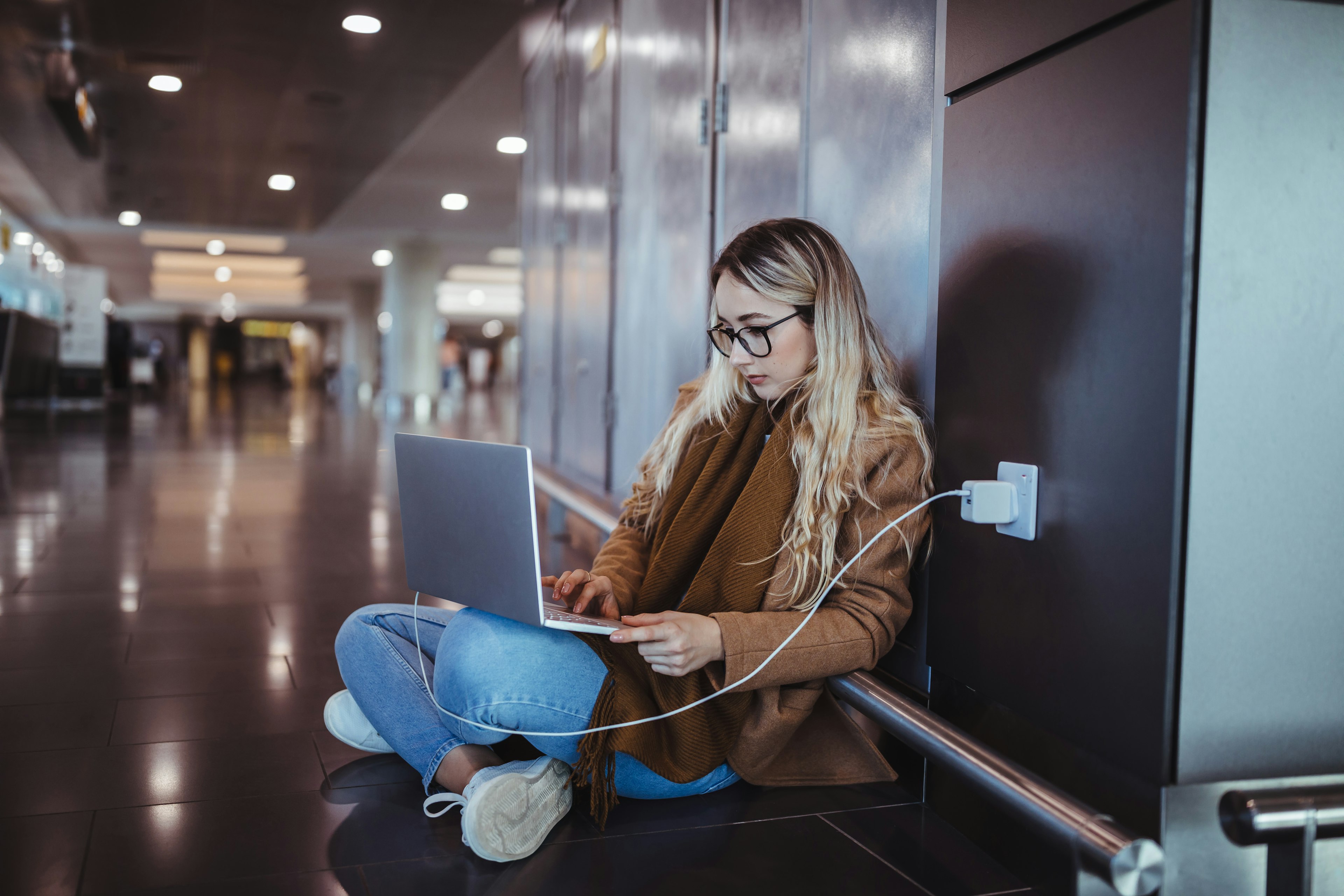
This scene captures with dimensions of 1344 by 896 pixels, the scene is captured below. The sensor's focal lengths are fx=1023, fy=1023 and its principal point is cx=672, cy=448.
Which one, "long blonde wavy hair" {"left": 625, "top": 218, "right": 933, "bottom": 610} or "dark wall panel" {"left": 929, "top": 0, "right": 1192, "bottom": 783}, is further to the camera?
"long blonde wavy hair" {"left": 625, "top": 218, "right": 933, "bottom": 610}

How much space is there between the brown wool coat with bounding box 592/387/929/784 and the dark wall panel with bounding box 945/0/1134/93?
64 centimetres

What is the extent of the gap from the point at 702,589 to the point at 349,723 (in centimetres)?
79

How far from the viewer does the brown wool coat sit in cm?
158

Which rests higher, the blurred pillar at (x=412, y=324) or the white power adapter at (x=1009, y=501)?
the blurred pillar at (x=412, y=324)

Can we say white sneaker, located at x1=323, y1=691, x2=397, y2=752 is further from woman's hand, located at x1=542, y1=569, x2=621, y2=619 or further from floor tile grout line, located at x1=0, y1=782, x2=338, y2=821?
woman's hand, located at x1=542, y1=569, x2=621, y2=619

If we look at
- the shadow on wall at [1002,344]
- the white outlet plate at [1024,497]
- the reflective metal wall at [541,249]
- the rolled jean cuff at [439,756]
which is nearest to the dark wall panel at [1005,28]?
the shadow on wall at [1002,344]

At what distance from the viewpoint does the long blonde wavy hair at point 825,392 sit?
1.66m

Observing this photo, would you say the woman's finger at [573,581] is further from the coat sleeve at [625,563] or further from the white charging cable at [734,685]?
the white charging cable at [734,685]

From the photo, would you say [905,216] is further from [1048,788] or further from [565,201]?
[565,201]

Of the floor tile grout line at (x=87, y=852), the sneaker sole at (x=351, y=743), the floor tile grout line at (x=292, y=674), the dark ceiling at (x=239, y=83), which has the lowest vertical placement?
the floor tile grout line at (x=292, y=674)

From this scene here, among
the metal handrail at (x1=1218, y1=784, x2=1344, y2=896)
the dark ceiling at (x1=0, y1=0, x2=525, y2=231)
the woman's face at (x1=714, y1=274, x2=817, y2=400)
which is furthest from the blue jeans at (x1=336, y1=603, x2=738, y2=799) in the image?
the dark ceiling at (x1=0, y1=0, x2=525, y2=231)

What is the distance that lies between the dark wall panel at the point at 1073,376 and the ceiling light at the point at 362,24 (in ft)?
18.8

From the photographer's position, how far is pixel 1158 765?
1258 mm

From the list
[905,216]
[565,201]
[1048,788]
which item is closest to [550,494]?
[565,201]
